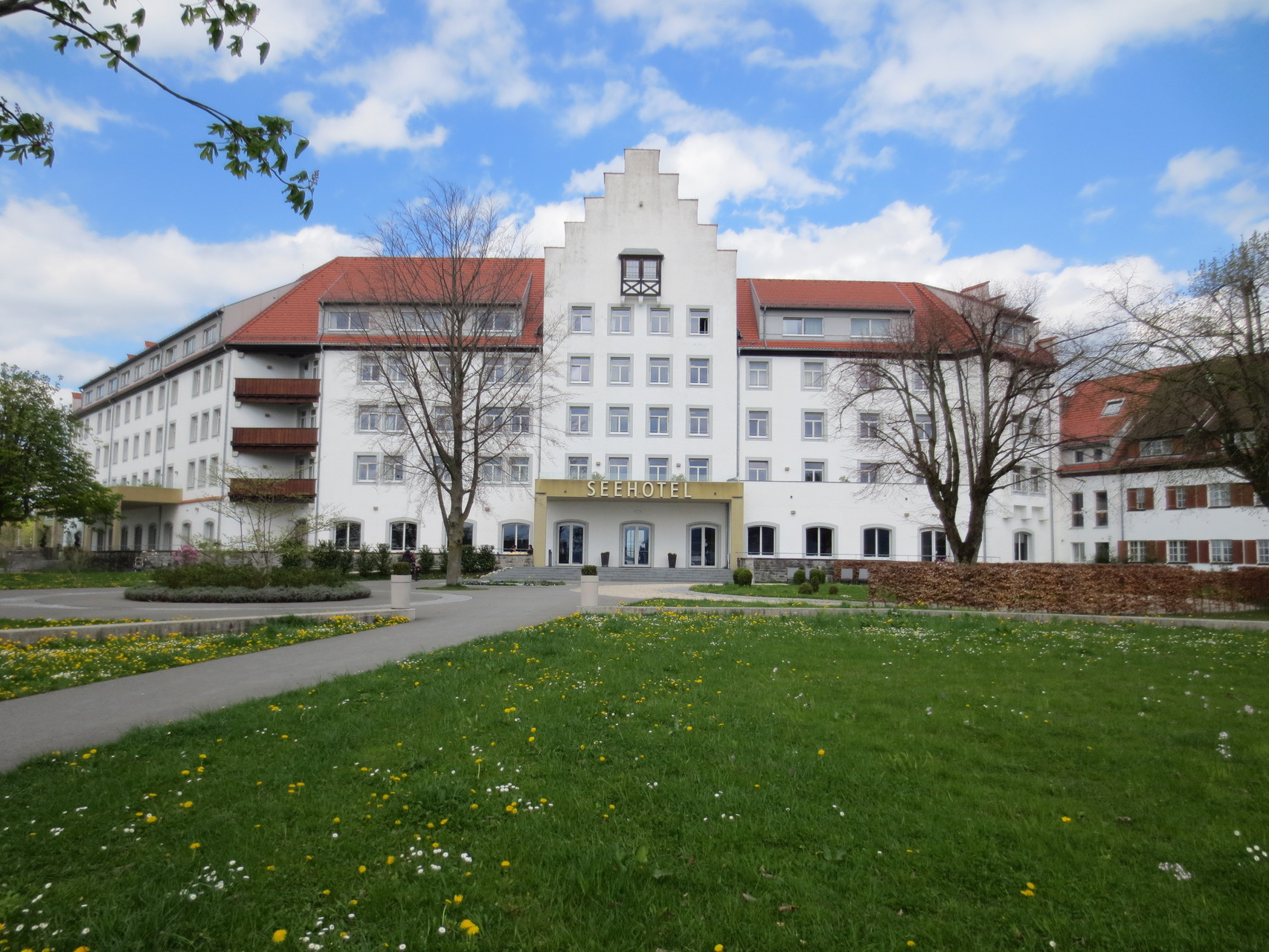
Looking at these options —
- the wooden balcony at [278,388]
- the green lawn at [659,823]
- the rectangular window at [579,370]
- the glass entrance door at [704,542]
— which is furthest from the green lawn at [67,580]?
the glass entrance door at [704,542]

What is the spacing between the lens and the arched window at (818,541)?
43.9 m

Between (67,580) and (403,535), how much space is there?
49.5ft

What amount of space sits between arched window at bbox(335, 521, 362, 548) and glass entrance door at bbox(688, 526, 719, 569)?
18266mm

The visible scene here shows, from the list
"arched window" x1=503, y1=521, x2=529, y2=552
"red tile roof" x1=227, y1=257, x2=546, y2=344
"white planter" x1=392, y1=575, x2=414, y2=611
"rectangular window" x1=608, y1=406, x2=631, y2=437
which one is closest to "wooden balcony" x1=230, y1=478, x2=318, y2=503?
"red tile roof" x1=227, y1=257, x2=546, y2=344

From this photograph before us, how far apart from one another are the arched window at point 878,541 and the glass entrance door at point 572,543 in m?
15.7

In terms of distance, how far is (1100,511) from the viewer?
159ft

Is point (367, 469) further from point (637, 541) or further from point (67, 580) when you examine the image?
point (637, 541)

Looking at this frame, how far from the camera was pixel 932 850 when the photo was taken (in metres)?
4.33

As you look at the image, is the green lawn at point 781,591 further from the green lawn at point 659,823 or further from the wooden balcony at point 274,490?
the green lawn at point 659,823

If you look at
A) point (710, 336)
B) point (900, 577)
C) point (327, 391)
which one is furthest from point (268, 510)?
point (710, 336)

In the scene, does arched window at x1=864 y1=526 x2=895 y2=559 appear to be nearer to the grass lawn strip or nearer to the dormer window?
the dormer window

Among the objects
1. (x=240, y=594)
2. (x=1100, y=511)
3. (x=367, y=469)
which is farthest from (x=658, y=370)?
(x=240, y=594)

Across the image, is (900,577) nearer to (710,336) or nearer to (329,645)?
(329,645)

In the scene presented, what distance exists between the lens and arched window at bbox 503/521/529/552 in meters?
43.5
